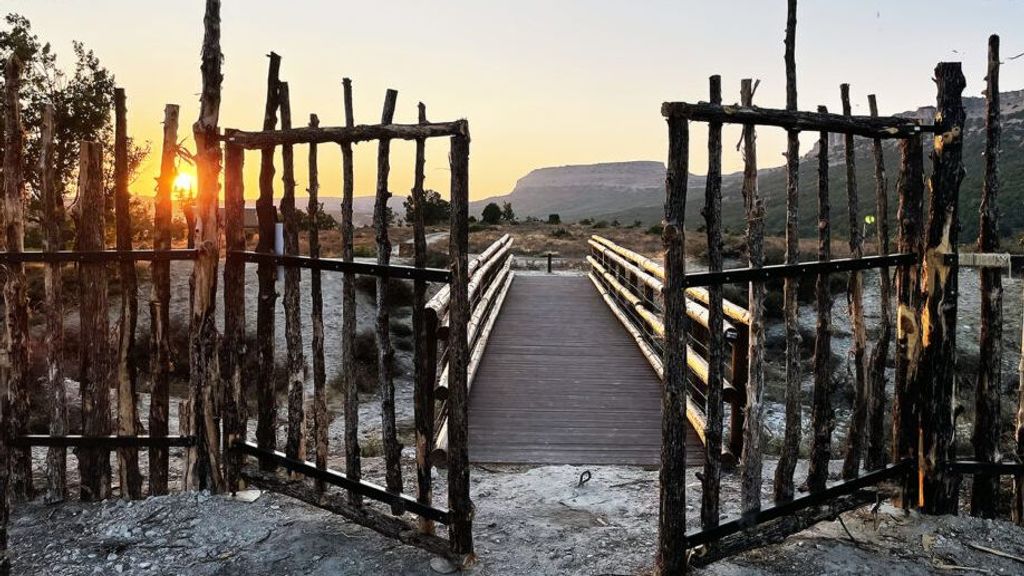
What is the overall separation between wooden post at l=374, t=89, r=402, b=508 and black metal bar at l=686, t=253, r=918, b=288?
1.63 m

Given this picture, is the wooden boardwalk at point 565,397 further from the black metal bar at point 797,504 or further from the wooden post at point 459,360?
the wooden post at point 459,360

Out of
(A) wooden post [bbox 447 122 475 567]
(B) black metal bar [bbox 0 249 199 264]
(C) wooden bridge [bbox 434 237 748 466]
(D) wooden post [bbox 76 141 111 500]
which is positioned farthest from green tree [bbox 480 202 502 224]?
(A) wooden post [bbox 447 122 475 567]

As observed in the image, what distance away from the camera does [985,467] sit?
164 inches

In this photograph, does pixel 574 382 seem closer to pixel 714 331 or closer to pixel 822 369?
pixel 822 369

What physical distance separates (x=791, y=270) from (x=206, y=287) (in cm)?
355

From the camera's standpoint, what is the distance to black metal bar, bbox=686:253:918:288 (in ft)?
10.9

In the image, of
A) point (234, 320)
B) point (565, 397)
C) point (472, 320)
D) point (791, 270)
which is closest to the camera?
point (791, 270)

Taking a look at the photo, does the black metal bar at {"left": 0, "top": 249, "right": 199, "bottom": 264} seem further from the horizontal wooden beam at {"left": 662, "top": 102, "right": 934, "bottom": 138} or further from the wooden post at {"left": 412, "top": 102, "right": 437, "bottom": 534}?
the horizontal wooden beam at {"left": 662, "top": 102, "right": 934, "bottom": 138}

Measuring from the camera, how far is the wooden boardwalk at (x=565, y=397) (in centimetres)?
544

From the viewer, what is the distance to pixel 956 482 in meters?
Result: 4.14

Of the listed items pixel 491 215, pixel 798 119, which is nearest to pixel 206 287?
pixel 798 119

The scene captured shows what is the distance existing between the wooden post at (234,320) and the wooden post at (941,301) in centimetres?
411

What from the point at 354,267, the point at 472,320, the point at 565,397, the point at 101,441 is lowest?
the point at 565,397

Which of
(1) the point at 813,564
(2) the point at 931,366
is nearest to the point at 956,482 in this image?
(2) the point at 931,366
